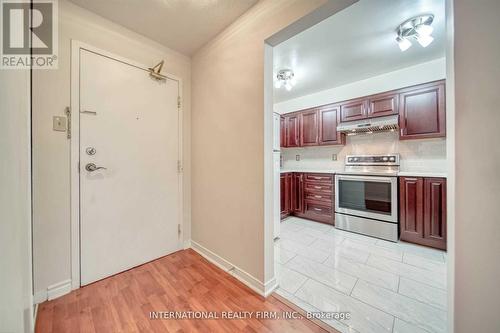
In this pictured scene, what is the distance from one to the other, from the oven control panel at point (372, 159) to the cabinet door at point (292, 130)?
1032 mm

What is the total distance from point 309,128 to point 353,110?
0.80 m

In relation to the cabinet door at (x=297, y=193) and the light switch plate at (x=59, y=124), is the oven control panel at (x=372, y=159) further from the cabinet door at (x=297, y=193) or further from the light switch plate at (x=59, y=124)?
the light switch plate at (x=59, y=124)

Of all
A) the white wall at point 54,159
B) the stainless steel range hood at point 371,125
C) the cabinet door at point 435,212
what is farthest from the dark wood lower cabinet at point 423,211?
the white wall at point 54,159

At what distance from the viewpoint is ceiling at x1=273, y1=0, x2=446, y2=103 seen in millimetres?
1625

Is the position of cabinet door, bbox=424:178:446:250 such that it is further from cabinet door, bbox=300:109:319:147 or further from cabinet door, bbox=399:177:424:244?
cabinet door, bbox=300:109:319:147

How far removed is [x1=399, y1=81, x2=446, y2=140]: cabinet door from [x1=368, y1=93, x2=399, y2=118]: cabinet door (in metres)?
0.07

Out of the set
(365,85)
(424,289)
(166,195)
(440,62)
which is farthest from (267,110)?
(440,62)

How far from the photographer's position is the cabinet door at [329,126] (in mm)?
3201

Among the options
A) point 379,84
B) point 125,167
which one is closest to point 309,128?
point 379,84

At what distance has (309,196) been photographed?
336 centimetres

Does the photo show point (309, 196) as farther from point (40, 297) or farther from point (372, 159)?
point (40, 297)

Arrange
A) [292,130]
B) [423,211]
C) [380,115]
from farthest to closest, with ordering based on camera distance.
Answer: [292,130], [380,115], [423,211]

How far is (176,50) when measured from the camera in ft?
7.01

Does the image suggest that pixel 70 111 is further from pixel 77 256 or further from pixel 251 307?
pixel 251 307
